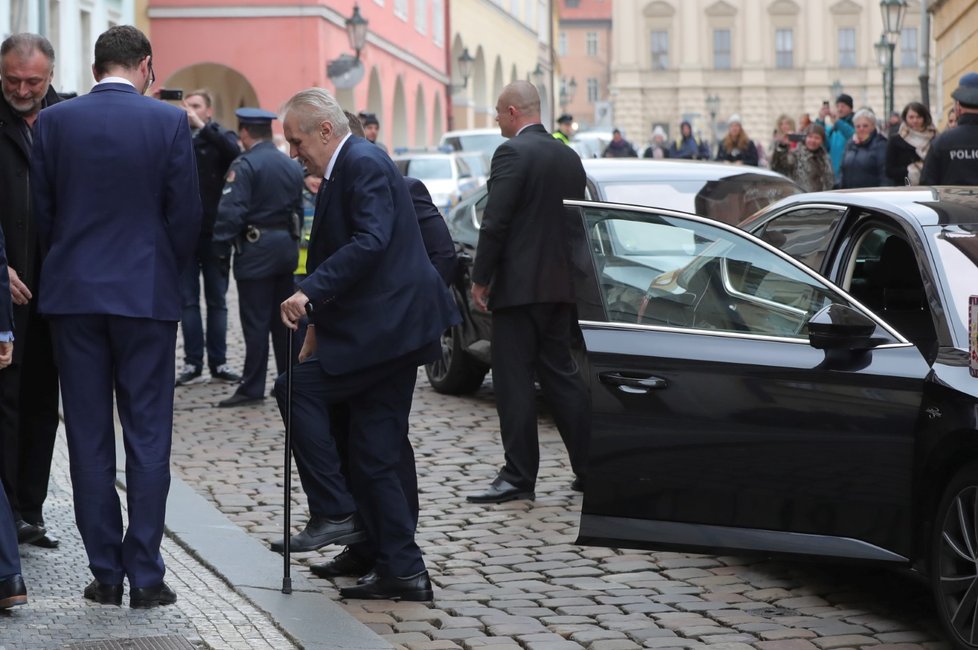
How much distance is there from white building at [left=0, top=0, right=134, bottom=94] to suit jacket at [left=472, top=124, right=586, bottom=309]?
15802mm

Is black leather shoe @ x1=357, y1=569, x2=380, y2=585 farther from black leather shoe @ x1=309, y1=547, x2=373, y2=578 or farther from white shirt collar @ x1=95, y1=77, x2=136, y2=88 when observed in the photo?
white shirt collar @ x1=95, y1=77, x2=136, y2=88

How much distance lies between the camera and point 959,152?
10586mm

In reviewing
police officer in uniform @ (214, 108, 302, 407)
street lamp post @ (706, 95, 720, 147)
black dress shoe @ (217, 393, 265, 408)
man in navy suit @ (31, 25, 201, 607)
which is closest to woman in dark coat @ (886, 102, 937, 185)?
police officer in uniform @ (214, 108, 302, 407)

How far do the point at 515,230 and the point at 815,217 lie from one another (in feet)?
5.18

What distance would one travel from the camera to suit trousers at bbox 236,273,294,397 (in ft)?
37.0

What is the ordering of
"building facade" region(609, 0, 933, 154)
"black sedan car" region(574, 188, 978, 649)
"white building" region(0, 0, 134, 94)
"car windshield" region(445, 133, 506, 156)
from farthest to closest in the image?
"building facade" region(609, 0, 933, 154) → "car windshield" region(445, 133, 506, 156) → "white building" region(0, 0, 134, 94) → "black sedan car" region(574, 188, 978, 649)

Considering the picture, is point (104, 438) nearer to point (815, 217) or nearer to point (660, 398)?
point (660, 398)

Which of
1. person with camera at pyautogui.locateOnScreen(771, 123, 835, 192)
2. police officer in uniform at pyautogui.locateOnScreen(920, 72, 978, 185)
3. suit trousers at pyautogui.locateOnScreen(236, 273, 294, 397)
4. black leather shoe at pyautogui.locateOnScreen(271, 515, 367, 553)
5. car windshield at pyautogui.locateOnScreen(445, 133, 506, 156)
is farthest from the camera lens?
car windshield at pyautogui.locateOnScreen(445, 133, 506, 156)

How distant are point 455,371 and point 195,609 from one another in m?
5.84

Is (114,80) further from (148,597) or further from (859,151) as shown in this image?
(859,151)

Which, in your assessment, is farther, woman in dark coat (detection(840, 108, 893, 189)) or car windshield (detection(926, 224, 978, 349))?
woman in dark coat (detection(840, 108, 893, 189))

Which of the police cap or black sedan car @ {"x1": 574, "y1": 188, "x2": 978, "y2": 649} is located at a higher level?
the police cap

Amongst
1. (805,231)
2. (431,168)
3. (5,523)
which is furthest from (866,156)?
(431,168)

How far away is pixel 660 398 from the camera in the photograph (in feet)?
19.1
